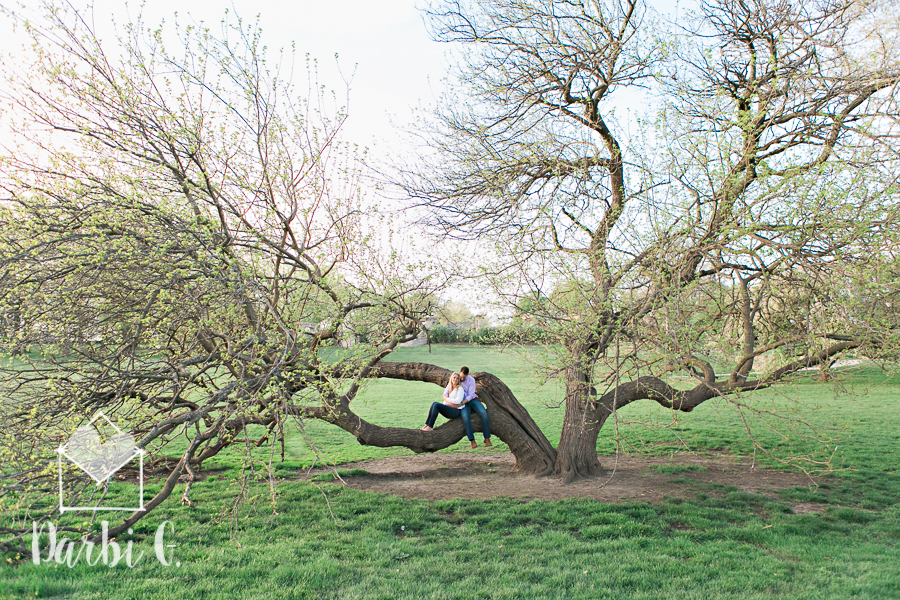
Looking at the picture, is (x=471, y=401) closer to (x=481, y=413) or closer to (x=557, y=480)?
(x=481, y=413)

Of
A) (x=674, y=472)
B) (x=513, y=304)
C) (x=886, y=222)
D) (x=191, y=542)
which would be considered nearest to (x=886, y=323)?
(x=886, y=222)

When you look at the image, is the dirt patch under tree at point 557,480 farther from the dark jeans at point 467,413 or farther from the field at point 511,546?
the dark jeans at point 467,413

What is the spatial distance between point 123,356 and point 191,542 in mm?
2011

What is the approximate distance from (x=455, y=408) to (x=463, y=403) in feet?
0.45

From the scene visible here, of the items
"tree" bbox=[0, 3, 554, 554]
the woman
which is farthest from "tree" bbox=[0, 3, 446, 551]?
the woman

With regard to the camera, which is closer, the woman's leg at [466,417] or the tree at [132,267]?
the tree at [132,267]

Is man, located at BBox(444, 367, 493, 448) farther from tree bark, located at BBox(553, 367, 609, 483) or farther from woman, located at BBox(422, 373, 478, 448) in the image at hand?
tree bark, located at BBox(553, 367, 609, 483)

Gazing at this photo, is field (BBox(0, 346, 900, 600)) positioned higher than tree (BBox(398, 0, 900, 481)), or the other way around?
tree (BBox(398, 0, 900, 481))

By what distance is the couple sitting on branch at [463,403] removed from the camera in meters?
7.72

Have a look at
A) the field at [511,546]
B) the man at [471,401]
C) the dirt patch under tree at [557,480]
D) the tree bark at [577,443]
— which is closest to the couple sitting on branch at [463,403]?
the man at [471,401]

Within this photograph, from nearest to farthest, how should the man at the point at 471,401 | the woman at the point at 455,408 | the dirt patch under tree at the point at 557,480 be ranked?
the dirt patch under tree at the point at 557,480
the woman at the point at 455,408
the man at the point at 471,401

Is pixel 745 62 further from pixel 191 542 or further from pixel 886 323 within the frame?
pixel 191 542

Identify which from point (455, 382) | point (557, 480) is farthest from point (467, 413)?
point (557, 480)

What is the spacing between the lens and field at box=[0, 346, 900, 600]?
445 cm
